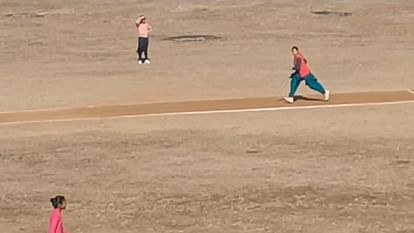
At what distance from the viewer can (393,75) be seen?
29.3 meters

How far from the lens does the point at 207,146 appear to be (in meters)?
20.2

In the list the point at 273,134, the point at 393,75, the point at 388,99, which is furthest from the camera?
the point at 393,75

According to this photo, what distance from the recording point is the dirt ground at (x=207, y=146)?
1564 centimetres

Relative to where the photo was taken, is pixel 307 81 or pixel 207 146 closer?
pixel 207 146

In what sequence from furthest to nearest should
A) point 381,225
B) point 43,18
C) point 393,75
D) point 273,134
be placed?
point 43,18 → point 393,75 → point 273,134 → point 381,225

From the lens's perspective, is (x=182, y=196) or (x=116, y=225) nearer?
(x=116, y=225)

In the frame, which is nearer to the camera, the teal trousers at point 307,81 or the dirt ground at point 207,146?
the dirt ground at point 207,146

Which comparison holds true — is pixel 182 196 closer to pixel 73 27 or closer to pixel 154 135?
pixel 154 135

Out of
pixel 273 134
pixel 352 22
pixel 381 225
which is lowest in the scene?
pixel 381 225

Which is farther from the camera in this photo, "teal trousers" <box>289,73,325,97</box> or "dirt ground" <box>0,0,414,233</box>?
"teal trousers" <box>289,73,325,97</box>

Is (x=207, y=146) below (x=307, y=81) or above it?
below

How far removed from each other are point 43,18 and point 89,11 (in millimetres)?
2655

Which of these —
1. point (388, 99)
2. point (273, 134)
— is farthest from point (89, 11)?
point (273, 134)

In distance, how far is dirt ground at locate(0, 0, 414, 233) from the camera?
51.3ft
